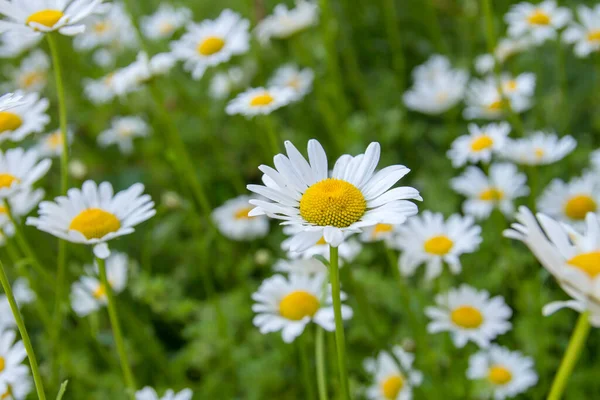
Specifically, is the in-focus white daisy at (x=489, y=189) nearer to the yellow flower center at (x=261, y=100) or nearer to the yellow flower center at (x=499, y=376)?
the yellow flower center at (x=499, y=376)

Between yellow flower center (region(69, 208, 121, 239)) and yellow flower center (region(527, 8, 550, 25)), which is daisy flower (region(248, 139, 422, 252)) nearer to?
yellow flower center (region(69, 208, 121, 239))

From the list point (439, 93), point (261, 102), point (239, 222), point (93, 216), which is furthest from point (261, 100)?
point (439, 93)

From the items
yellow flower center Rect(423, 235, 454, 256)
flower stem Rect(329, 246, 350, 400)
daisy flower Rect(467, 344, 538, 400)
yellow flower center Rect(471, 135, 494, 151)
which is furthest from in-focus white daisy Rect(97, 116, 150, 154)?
flower stem Rect(329, 246, 350, 400)

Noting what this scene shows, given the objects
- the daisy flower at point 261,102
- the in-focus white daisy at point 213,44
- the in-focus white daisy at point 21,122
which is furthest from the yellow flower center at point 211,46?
the in-focus white daisy at point 21,122

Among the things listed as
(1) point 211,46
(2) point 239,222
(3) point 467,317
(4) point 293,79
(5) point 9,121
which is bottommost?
(3) point 467,317

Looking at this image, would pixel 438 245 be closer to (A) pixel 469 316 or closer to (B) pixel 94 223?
(A) pixel 469 316

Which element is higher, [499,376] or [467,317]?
[467,317]

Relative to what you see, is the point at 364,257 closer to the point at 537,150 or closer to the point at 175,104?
the point at 537,150

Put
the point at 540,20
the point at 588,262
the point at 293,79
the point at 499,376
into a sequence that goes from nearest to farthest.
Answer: the point at 588,262
the point at 499,376
the point at 540,20
the point at 293,79
